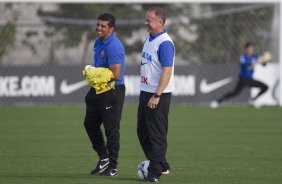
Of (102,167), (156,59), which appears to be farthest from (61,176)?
(156,59)

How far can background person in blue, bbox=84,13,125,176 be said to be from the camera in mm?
11836

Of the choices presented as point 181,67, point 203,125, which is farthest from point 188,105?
point 203,125

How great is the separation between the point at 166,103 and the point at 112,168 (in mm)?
1489

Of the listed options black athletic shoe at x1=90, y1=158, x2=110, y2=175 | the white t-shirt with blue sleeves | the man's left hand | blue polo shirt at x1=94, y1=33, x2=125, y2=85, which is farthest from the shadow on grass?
blue polo shirt at x1=94, y1=33, x2=125, y2=85

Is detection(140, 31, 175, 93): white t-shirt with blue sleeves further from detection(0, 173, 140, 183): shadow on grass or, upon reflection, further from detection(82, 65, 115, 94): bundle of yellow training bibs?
detection(0, 173, 140, 183): shadow on grass

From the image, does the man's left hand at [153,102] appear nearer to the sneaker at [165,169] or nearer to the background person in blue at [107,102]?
the background person in blue at [107,102]

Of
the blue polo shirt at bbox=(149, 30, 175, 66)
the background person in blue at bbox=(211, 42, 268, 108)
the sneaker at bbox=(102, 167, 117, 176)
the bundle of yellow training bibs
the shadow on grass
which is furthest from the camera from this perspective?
the background person in blue at bbox=(211, 42, 268, 108)

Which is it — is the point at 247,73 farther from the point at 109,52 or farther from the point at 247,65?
the point at 109,52

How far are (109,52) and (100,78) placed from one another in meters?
0.41

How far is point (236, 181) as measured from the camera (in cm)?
1131

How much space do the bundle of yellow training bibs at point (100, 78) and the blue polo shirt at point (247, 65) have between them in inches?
660

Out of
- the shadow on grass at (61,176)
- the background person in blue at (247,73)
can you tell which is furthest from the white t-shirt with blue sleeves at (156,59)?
the background person in blue at (247,73)

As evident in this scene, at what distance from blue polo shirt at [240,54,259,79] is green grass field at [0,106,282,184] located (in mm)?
1676

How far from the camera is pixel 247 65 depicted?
1114 inches
